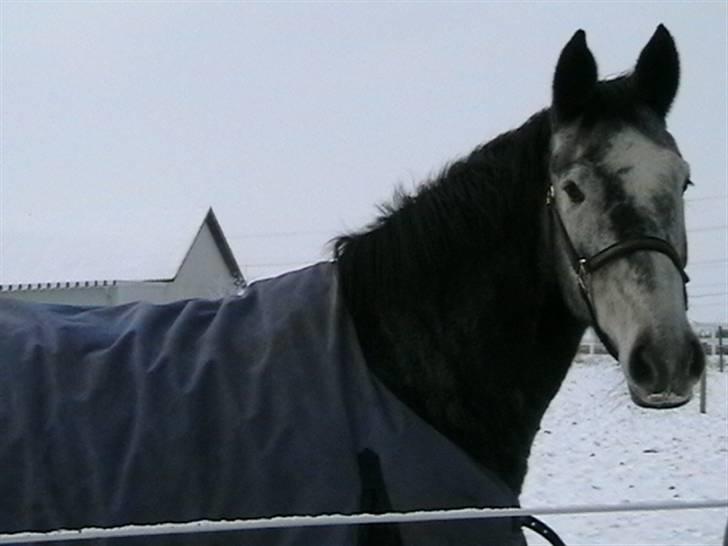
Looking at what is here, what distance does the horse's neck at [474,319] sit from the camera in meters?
2.33

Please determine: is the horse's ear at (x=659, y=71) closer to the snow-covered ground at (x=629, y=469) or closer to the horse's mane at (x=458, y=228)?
the horse's mane at (x=458, y=228)

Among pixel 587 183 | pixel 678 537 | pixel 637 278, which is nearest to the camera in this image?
pixel 637 278

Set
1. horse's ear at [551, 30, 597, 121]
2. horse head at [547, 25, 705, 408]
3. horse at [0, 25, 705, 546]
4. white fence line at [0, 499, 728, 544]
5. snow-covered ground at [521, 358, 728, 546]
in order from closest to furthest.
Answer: white fence line at [0, 499, 728, 544], horse head at [547, 25, 705, 408], horse at [0, 25, 705, 546], horse's ear at [551, 30, 597, 121], snow-covered ground at [521, 358, 728, 546]

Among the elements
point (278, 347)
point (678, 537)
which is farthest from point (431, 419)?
point (678, 537)

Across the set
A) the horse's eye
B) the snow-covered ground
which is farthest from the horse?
the snow-covered ground

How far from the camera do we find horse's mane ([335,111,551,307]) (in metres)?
2.41

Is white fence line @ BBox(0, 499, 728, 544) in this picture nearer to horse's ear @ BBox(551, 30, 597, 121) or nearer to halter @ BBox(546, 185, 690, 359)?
halter @ BBox(546, 185, 690, 359)

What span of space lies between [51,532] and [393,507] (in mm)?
766

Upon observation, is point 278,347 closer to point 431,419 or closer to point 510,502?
point 431,419

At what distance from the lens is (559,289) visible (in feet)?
7.73

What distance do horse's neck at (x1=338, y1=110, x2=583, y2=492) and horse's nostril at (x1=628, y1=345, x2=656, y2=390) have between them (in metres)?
0.40

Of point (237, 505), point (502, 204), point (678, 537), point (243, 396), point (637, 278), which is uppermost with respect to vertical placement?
point (502, 204)

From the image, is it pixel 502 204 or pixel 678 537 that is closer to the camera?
pixel 502 204

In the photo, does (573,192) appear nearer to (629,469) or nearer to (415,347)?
(415,347)
